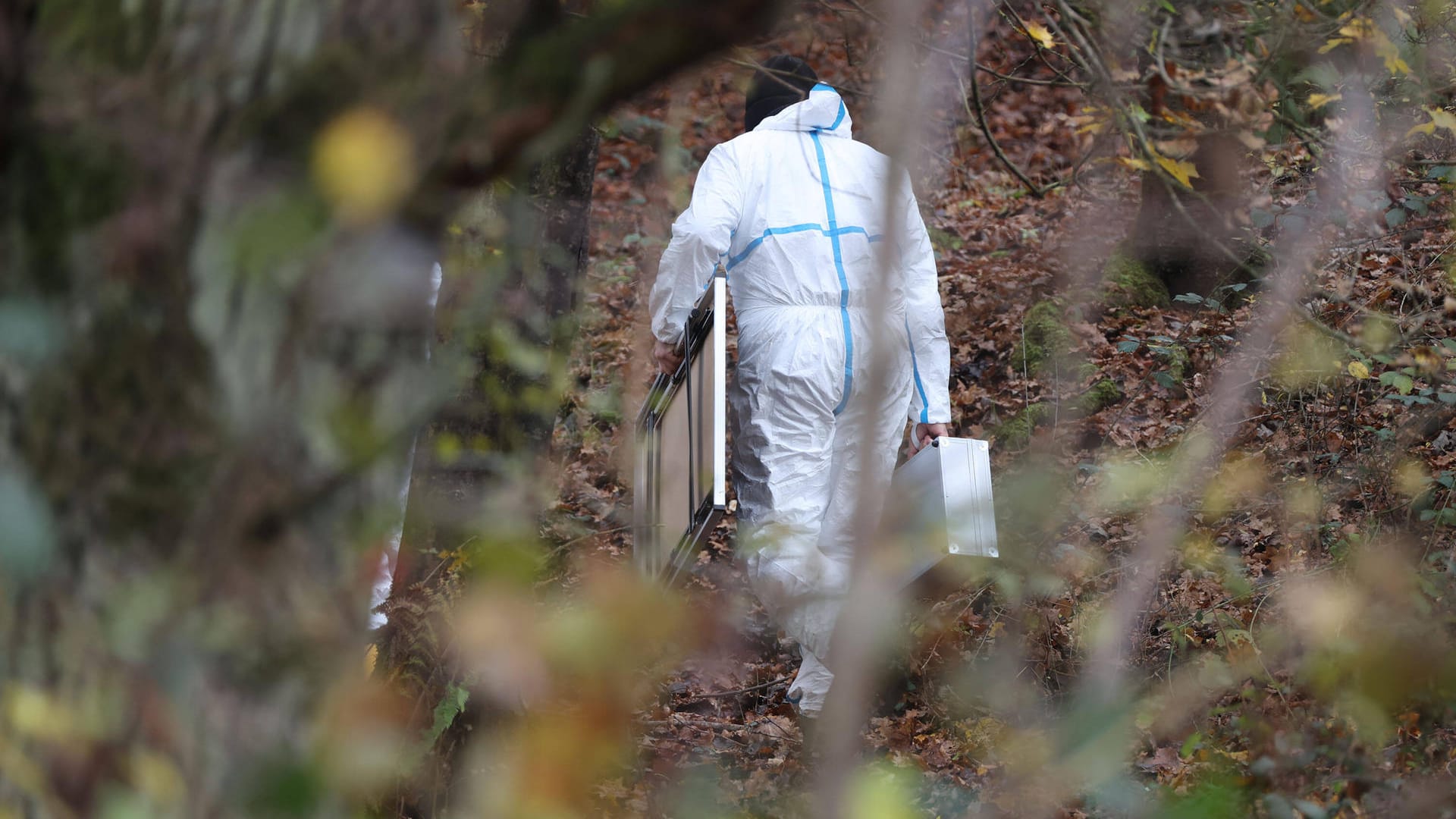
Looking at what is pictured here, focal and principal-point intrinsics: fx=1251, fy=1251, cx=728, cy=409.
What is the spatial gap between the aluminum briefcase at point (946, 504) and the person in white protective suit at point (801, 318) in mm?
274

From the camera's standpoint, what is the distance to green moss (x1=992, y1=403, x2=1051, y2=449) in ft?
21.1

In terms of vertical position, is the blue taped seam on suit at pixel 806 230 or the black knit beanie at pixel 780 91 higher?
the black knit beanie at pixel 780 91

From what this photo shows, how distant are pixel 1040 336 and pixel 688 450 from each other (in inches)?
142

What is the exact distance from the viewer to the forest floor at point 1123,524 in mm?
2781

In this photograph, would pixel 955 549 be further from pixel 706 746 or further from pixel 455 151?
pixel 455 151

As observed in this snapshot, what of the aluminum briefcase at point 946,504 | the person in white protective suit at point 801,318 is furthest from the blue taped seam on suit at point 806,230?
the aluminum briefcase at point 946,504

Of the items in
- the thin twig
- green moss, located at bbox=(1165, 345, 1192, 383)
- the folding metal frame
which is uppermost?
the folding metal frame

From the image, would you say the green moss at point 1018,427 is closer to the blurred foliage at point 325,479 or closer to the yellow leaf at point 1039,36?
the yellow leaf at point 1039,36

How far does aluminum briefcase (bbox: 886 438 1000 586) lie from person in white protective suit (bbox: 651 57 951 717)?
274 millimetres

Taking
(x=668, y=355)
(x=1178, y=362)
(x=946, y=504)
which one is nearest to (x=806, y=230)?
(x=668, y=355)

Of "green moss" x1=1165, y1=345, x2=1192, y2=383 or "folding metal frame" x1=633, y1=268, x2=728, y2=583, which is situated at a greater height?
"folding metal frame" x1=633, y1=268, x2=728, y2=583

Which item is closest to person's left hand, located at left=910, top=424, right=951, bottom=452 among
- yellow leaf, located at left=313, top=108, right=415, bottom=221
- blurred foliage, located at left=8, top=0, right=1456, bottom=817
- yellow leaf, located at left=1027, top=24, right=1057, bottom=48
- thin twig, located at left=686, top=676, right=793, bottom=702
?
thin twig, located at left=686, top=676, right=793, bottom=702

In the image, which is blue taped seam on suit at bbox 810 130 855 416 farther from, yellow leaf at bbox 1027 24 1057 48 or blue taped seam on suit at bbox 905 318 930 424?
yellow leaf at bbox 1027 24 1057 48

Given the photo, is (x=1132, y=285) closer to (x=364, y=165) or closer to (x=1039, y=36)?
(x=1039, y=36)
